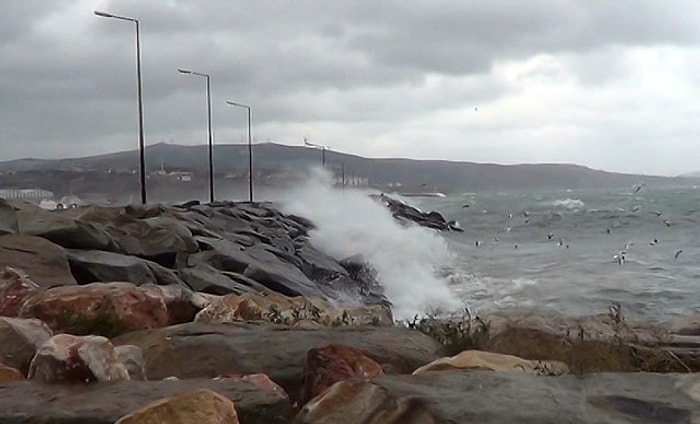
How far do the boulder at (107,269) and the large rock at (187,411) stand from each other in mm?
6729

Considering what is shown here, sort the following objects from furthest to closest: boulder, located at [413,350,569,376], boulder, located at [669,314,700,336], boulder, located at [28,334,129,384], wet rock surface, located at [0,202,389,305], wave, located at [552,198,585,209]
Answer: wave, located at [552,198,585,209] → wet rock surface, located at [0,202,389,305] → boulder, located at [669,314,700,336] → boulder, located at [413,350,569,376] → boulder, located at [28,334,129,384]

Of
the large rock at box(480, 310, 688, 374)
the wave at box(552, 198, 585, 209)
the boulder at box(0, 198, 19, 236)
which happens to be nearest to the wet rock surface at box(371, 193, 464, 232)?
the wave at box(552, 198, 585, 209)

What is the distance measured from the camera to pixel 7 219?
38.6 ft

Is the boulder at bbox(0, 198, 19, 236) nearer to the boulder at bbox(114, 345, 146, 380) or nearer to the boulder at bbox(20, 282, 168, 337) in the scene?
the boulder at bbox(20, 282, 168, 337)

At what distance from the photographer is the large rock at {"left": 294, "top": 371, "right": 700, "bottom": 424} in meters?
3.35

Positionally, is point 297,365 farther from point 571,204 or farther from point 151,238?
point 571,204

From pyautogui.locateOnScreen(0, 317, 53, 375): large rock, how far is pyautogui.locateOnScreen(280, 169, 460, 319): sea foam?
10512mm

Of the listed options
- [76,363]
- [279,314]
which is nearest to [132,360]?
[76,363]

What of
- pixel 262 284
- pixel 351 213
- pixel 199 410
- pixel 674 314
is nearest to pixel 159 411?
pixel 199 410

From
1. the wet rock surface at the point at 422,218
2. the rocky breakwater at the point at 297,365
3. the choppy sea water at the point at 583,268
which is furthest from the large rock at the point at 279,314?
the wet rock surface at the point at 422,218

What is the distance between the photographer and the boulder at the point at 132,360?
455 cm

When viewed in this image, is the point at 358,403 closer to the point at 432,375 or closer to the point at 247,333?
the point at 432,375

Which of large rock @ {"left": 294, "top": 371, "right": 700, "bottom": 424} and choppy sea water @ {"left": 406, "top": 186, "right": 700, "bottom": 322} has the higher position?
large rock @ {"left": 294, "top": 371, "right": 700, "bottom": 424}

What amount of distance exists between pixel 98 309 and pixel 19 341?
126 cm
